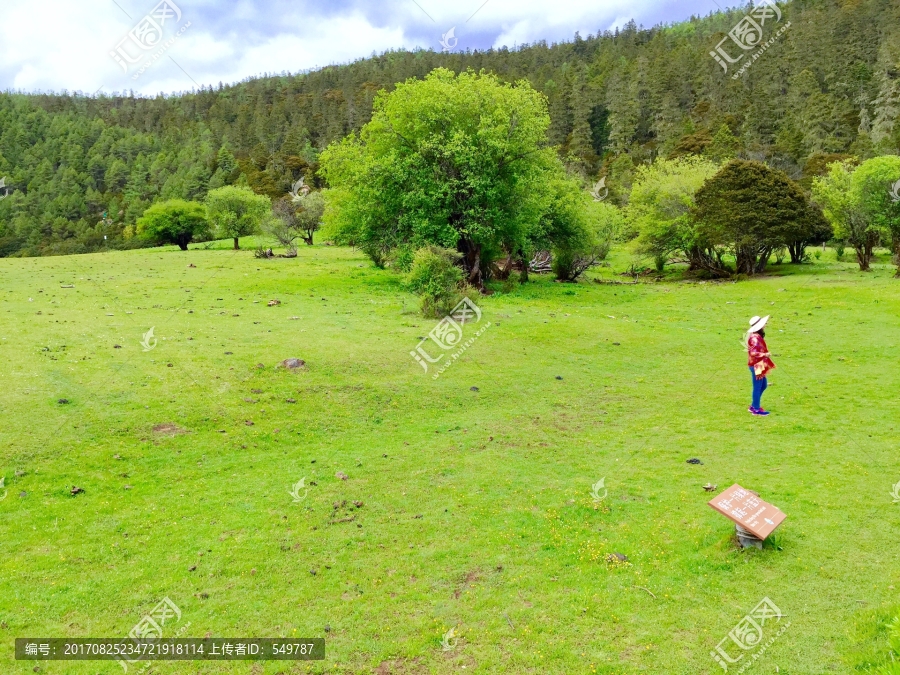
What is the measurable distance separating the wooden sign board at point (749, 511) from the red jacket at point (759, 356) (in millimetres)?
6717

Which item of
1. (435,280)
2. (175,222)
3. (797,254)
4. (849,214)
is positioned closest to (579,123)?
(797,254)

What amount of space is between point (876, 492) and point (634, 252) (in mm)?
38426

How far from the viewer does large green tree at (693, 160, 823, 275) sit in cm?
3772

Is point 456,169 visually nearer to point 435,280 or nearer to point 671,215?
point 435,280

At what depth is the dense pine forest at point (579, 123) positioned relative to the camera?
8600 cm

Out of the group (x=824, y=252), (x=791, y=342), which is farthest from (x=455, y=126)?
(x=824, y=252)

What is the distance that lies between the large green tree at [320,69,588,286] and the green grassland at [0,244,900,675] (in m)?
11.2

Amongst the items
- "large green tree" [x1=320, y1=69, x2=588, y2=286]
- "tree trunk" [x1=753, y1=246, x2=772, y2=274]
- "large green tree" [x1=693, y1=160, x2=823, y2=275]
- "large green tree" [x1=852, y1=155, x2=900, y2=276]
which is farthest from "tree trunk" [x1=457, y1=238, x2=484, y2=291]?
"large green tree" [x1=852, y1=155, x2=900, y2=276]

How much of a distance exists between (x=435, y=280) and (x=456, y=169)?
11.2 m

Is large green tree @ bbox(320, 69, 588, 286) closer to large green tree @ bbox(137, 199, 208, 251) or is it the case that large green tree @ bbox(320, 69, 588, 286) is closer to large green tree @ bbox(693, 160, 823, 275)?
large green tree @ bbox(693, 160, 823, 275)

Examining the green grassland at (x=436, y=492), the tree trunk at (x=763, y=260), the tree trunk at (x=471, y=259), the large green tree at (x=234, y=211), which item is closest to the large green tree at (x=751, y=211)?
the tree trunk at (x=763, y=260)

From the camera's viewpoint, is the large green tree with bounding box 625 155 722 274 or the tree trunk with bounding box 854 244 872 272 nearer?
the tree trunk with bounding box 854 244 872 272
